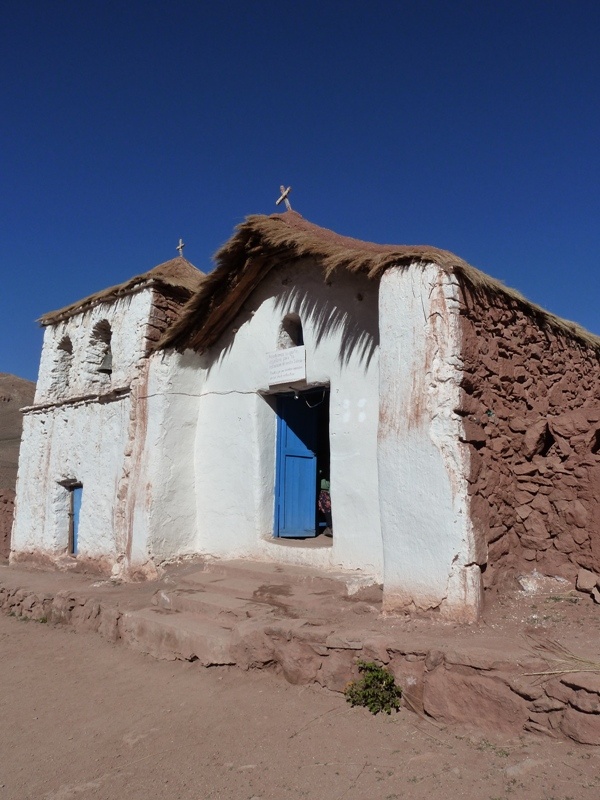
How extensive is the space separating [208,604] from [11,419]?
20353 mm

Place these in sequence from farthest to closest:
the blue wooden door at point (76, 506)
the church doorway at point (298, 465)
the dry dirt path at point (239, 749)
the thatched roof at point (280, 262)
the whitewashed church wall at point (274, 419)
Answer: the blue wooden door at point (76, 506)
the church doorway at point (298, 465)
the whitewashed church wall at point (274, 419)
the thatched roof at point (280, 262)
the dry dirt path at point (239, 749)

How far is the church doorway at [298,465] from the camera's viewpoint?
25.2ft

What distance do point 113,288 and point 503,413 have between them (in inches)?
250

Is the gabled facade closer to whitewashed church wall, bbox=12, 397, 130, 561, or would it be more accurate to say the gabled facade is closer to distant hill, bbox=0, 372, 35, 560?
whitewashed church wall, bbox=12, 397, 130, 561

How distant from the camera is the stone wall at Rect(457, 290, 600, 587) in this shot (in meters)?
5.00

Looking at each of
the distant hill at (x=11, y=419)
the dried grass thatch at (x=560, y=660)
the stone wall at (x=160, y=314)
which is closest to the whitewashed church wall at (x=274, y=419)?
the stone wall at (x=160, y=314)

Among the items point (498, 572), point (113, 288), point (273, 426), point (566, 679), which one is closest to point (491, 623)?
point (498, 572)

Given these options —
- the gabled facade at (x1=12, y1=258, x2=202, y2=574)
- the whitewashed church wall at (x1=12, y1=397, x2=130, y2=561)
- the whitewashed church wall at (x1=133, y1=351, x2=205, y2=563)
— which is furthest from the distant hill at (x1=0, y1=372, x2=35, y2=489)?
the whitewashed church wall at (x1=133, y1=351, x2=205, y2=563)

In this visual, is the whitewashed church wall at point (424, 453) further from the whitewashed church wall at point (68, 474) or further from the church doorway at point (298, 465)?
the whitewashed church wall at point (68, 474)

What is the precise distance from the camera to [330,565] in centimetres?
656

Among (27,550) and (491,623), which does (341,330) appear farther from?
(27,550)

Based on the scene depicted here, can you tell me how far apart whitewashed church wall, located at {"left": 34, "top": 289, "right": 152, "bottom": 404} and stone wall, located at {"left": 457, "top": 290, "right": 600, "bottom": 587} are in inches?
201

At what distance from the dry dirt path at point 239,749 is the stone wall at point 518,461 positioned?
5.14ft

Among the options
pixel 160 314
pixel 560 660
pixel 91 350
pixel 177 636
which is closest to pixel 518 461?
→ pixel 560 660
